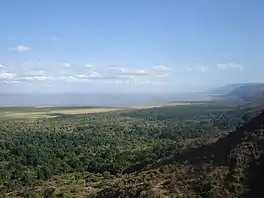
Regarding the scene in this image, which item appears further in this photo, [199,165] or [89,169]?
[89,169]

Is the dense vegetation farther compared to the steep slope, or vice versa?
the dense vegetation

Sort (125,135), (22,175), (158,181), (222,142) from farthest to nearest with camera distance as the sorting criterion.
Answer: (125,135)
(22,175)
(222,142)
(158,181)

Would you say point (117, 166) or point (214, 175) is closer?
point (214, 175)

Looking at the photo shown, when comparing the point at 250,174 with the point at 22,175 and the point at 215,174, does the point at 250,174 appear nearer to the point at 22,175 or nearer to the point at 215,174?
the point at 215,174

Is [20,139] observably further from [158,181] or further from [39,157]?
[158,181]

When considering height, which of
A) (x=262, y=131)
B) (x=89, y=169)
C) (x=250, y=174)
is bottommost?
(x=89, y=169)

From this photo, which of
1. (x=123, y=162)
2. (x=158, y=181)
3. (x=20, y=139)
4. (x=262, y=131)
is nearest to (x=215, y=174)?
(x=158, y=181)

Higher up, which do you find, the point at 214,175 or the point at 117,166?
the point at 214,175

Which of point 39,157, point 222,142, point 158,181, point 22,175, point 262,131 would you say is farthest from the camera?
point 39,157

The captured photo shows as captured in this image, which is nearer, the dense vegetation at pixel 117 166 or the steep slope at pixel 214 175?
the steep slope at pixel 214 175

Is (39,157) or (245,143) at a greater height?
(245,143)
